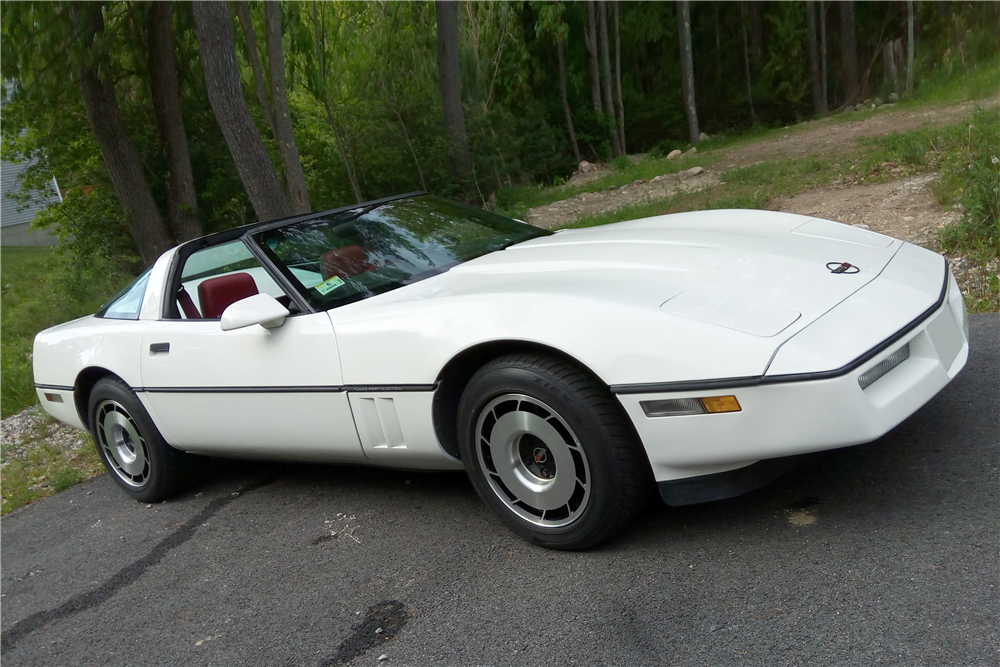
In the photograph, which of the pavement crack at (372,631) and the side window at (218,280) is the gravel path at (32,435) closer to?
the side window at (218,280)

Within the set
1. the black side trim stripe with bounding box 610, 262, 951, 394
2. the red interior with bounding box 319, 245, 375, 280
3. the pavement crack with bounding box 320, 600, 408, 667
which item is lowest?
the pavement crack with bounding box 320, 600, 408, 667

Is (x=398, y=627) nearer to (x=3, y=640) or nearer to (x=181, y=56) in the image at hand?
(x=3, y=640)

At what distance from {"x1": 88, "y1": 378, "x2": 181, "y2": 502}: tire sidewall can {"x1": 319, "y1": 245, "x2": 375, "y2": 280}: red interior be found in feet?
4.37

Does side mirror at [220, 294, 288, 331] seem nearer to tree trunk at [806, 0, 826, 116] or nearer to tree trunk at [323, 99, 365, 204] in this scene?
tree trunk at [323, 99, 365, 204]

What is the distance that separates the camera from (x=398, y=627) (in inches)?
109

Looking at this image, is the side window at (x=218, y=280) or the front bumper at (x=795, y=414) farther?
the side window at (x=218, y=280)

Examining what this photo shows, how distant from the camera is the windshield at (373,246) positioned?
366cm

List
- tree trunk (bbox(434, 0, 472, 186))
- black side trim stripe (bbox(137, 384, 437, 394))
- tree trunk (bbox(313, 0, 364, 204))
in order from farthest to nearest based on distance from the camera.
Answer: tree trunk (bbox(434, 0, 472, 186)) → tree trunk (bbox(313, 0, 364, 204)) → black side trim stripe (bbox(137, 384, 437, 394))

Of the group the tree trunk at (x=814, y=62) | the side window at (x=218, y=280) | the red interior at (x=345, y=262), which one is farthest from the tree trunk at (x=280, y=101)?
the tree trunk at (x=814, y=62)

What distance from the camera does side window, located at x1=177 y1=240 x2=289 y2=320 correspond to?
4.05 metres

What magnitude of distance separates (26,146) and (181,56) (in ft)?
13.6

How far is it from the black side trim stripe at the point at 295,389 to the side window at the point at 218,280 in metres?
0.36

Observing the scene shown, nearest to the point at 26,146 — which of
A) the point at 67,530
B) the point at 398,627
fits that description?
the point at 67,530

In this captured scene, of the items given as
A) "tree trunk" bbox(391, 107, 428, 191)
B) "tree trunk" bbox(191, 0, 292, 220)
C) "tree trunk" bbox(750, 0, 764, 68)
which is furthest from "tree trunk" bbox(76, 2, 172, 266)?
"tree trunk" bbox(750, 0, 764, 68)
